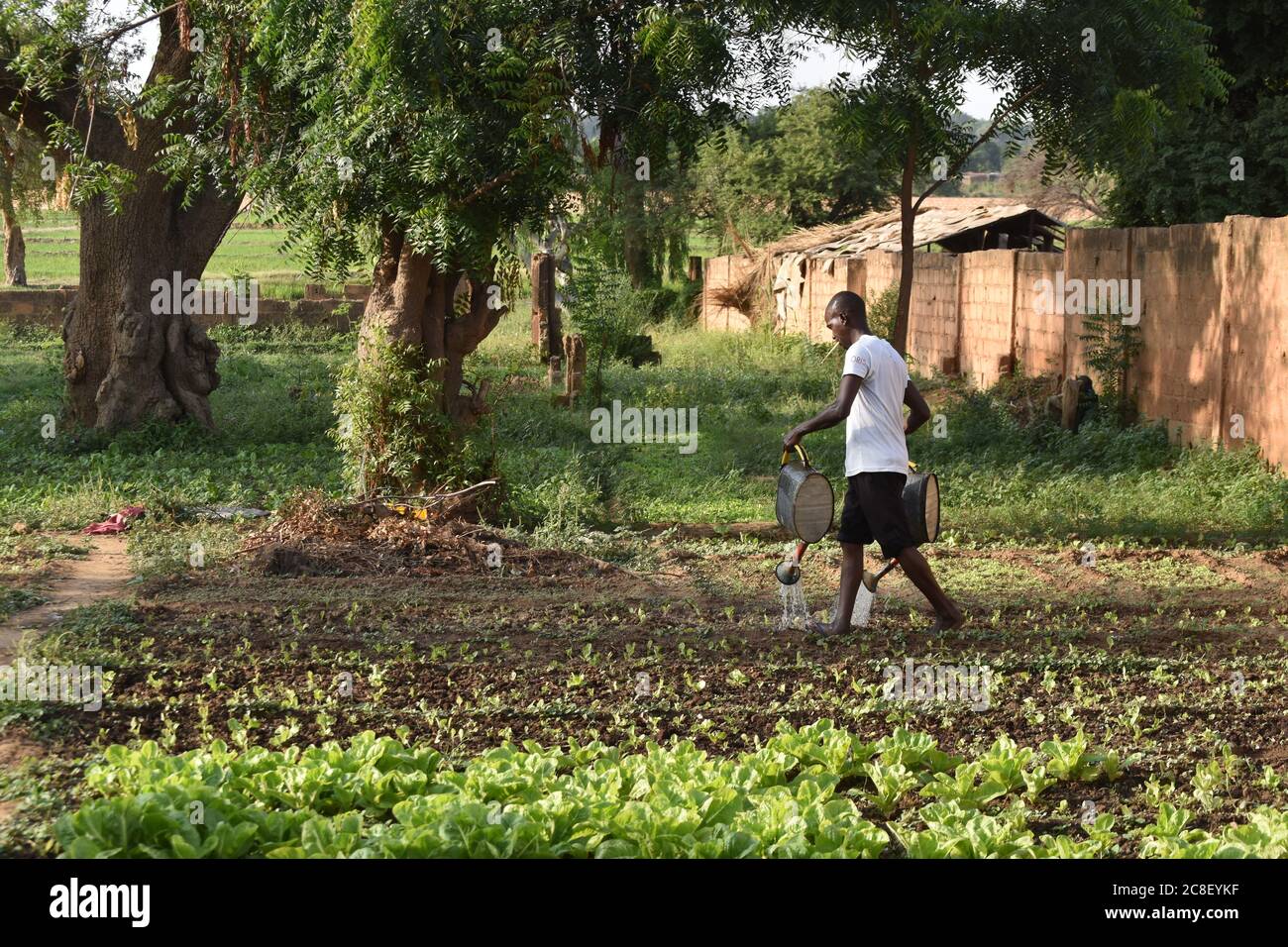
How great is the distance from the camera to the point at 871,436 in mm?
7527

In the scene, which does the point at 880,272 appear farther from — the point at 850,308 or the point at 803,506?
the point at 803,506

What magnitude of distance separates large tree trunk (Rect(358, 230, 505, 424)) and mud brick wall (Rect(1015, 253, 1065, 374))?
802cm

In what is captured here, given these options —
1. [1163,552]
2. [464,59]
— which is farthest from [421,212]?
[1163,552]

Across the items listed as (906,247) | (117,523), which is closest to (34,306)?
(117,523)

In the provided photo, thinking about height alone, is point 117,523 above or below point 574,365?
below

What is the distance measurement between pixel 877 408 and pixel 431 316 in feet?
14.6

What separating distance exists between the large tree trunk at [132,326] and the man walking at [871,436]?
31.1 feet

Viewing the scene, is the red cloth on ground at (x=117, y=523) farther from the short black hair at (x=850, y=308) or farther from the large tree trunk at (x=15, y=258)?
the large tree trunk at (x=15, y=258)

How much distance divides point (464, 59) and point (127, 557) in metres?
4.28

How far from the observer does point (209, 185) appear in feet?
51.7

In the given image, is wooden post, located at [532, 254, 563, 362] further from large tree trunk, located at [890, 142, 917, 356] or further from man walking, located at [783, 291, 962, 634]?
man walking, located at [783, 291, 962, 634]

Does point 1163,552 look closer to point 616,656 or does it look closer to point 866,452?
point 866,452

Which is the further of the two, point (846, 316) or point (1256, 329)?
point (1256, 329)

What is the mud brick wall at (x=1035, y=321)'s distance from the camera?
1648cm
